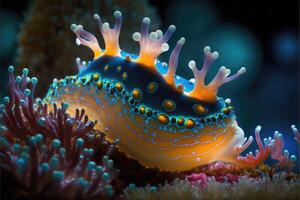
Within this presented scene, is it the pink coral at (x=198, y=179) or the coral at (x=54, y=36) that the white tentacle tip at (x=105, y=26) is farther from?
the coral at (x=54, y=36)

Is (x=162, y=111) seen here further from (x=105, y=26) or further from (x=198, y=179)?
(x=105, y=26)

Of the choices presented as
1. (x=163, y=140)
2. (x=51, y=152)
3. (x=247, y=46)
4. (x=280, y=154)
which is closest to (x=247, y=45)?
(x=247, y=46)

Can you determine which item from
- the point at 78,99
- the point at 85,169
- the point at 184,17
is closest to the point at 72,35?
the point at 78,99

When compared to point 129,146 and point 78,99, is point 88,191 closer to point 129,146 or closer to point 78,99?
point 129,146

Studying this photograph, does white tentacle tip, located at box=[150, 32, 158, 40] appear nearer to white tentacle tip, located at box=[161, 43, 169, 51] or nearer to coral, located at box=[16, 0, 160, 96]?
white tentacle tip, located at box=[161, 43, 169, 51]

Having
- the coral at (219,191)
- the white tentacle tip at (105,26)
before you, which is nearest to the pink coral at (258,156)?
the coral at (219,191)

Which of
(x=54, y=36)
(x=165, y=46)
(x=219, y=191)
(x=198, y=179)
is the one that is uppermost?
(x=54, y=36)

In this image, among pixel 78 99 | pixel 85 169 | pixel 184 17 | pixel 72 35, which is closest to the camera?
pixel 85 169

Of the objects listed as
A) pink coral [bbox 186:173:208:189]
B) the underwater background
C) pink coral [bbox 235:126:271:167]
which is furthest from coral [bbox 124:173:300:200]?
the underwater background
